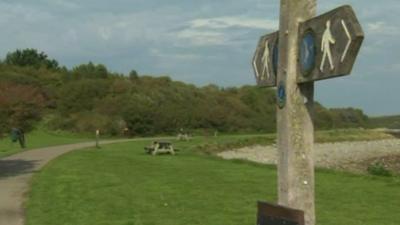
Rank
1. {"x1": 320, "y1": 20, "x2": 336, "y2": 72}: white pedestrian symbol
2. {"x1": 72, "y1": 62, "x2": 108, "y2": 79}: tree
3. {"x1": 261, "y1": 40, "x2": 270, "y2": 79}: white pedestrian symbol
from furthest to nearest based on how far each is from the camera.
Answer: {"x1": 72, "y1": 62, "x2": 108, "y2": 79}: tree, {"x1": 261, "y1": 40, "x2": 270, "y2": 79}: white pedestrian symbol, {"x1": 320, "y1": 20, "x2": 336, "y2": 72}: white pedestrian symbol

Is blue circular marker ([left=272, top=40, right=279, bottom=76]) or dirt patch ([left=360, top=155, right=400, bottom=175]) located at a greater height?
blue circular marker ([left=272, top=40, right=279, bottom=76])

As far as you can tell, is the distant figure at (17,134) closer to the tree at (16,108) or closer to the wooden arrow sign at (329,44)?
→ the tree at (16,108)

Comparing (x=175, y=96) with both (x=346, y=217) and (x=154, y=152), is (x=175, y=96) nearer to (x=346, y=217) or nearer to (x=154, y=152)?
(x=154, y=152)

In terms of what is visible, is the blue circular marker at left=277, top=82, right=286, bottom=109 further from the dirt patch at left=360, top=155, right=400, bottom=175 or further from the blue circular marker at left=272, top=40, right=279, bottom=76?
the dirt patch at left=360, top=155, right=400, bottom=175

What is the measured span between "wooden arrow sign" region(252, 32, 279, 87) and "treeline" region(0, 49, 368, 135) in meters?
52.2

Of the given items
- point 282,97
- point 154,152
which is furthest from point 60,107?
point 282,97

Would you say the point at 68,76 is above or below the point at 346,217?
above

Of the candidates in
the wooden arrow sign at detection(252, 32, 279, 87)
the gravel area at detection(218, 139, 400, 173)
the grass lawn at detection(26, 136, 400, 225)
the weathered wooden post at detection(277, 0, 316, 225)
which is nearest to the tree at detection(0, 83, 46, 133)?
the grass lawn at detection(26, 136, 400, 225)

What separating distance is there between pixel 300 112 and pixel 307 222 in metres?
0.76

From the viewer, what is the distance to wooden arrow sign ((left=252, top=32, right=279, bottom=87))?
522 cm

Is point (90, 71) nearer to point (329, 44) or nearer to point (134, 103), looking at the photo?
point (134, 103)

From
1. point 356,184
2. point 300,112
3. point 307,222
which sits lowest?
point 356,184

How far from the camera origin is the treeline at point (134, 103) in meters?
68.9

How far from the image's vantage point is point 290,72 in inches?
185
